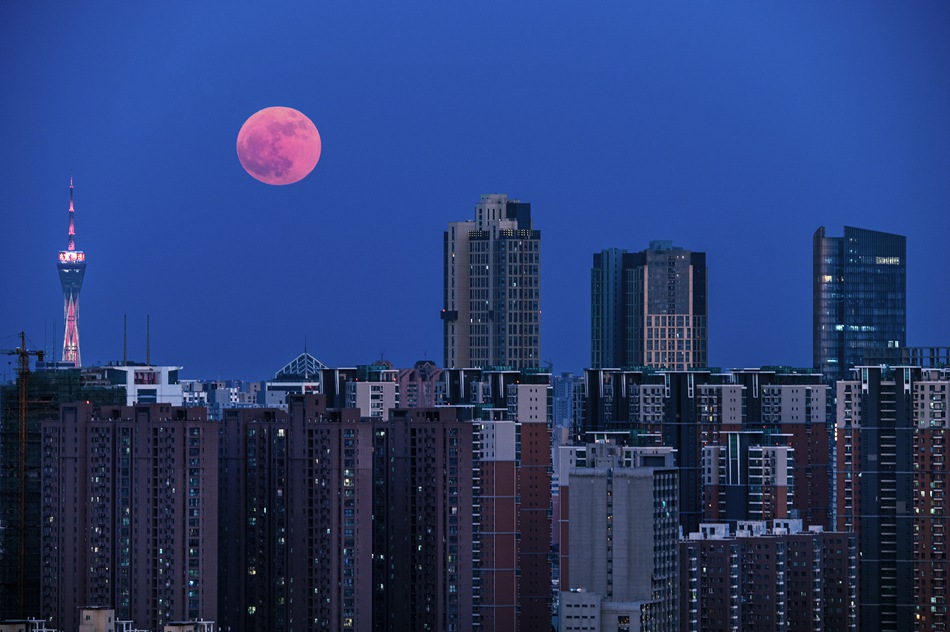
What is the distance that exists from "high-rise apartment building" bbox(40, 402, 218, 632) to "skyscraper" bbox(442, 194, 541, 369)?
1590 inches

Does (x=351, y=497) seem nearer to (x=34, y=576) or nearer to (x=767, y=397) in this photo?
(x=34, y=576)

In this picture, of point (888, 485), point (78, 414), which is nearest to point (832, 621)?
point (888, 485)

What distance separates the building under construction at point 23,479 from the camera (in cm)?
5641

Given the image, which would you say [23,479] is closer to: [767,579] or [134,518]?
[134,518]

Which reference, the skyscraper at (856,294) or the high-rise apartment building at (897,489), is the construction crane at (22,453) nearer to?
the high-rise apartment building at (897,489)

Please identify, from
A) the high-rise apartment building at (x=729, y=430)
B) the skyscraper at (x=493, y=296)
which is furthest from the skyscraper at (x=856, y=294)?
the high-rise apartment building at (x=729, y=430)

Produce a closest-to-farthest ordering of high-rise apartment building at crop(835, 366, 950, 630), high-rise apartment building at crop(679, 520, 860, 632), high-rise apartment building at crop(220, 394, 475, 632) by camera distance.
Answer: high-rise apartment building at crop(220, 394, 475, 632) < high-rise apartment building at crop(679, 520, 860, 632) < high-rise apartment building at crop(835, 366, 950, 630)

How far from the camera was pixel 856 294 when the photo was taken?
343 feet

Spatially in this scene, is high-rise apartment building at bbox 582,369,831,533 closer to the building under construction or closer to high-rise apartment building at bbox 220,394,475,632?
high-rise apartment building at bbox 220,394,475,632

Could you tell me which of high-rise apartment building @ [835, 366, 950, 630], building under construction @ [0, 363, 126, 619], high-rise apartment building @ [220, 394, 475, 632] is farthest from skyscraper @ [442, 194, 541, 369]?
high-rise apartment building @ [220, 394, 475, 632]

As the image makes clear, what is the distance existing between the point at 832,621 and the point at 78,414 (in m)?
21.8

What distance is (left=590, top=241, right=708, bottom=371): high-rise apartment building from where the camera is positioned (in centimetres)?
10269

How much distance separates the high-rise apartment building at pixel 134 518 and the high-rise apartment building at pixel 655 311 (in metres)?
52.2

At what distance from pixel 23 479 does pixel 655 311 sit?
49.8m
